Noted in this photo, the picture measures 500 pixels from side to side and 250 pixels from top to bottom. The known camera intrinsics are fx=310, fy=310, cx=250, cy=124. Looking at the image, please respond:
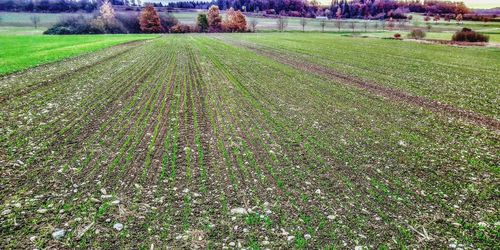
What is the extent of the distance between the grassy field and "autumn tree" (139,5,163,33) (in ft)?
393

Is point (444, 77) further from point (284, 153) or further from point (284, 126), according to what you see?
point (284, 153)

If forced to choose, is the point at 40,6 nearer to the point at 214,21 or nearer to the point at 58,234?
the point at 214,21

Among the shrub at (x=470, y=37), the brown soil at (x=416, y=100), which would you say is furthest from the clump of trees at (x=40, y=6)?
the brown soil at (x=416, y=100)

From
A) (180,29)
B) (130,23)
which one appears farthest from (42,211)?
(130,23)

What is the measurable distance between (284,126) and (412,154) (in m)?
4.98

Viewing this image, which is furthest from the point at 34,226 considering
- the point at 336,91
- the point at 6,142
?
the point at 336,91

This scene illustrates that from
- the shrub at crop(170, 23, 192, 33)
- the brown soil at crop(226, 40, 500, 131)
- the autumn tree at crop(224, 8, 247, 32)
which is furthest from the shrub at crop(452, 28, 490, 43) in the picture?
the shrub at crop(170, 23, 192, 33)

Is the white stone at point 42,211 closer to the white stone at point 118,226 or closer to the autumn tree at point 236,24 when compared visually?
the white stone at point 118,226

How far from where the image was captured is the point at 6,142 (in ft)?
35.5

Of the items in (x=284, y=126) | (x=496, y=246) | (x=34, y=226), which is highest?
(x=284, y=126)

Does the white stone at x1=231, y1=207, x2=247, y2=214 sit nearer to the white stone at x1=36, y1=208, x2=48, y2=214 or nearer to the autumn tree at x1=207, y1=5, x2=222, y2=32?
the white stone at x1=36, y1=208, x2=48, y2=214

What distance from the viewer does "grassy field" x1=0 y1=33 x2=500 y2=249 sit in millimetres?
6613

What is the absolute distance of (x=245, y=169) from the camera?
30.6ft

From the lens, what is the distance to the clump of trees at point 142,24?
110750mm
